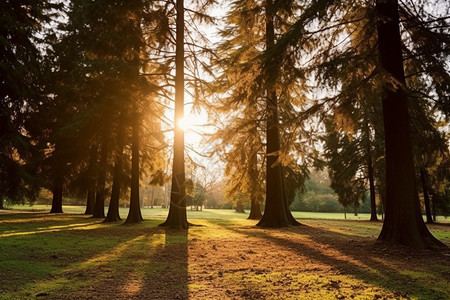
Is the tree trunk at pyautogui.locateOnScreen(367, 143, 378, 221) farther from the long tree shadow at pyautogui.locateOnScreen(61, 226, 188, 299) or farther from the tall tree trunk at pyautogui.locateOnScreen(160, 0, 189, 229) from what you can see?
the long tree shadow at pyautogui.locateOnScreen(61, 226, 188, 299)

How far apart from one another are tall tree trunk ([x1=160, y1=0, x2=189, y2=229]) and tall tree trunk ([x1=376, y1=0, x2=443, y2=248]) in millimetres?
7188

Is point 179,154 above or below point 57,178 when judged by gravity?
above

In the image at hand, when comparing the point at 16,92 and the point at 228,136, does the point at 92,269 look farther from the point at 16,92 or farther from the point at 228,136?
the point at 16,92

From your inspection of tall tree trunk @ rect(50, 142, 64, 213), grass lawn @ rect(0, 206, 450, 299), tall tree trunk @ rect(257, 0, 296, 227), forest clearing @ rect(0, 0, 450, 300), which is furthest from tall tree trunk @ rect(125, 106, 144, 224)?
tall tree trunk @ rect(50, 142, 64, 213)

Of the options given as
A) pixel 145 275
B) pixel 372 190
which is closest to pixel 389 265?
pixel 145 275

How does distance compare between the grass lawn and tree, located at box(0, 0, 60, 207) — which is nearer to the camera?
the grass lawn

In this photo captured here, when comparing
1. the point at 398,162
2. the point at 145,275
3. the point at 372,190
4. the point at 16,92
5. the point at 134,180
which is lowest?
the point at 145,275

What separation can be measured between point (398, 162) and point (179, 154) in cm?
779

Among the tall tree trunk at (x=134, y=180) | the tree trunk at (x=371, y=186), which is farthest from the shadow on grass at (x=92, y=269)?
the tree trunk at (x=371, y=186)

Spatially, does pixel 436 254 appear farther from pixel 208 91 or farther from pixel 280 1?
pixel 208 91

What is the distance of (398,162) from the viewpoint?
7289 millimetres

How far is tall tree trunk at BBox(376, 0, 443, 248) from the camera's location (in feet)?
23.2

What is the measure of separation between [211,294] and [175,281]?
2.95ft

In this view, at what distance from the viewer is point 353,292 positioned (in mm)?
3768
